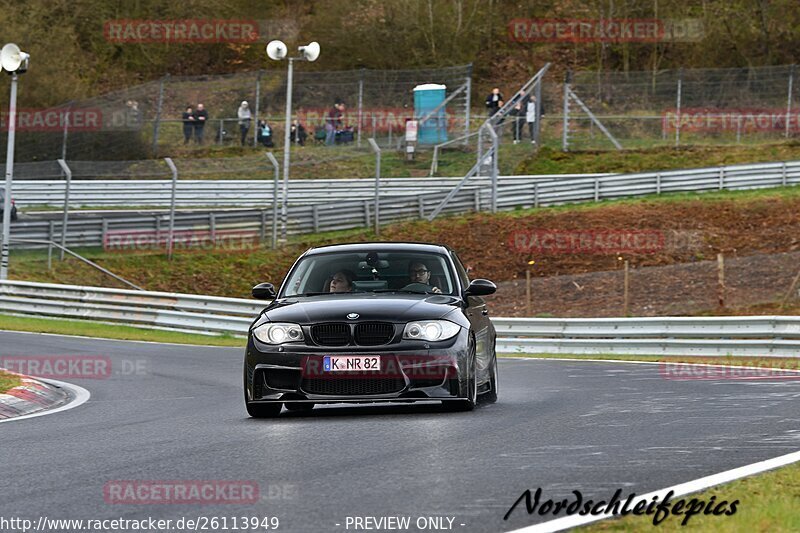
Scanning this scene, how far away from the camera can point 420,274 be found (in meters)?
12.9

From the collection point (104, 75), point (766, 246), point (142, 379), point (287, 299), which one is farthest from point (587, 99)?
point (287, 299)

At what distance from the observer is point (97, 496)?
769 centimetres

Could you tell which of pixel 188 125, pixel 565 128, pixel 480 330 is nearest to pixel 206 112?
pixel 188 125

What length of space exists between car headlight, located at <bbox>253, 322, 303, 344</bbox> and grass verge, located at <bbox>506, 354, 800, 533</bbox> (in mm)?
4535

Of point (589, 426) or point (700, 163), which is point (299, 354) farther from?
point (700, 163)

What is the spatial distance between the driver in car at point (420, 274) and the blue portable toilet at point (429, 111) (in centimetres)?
3083

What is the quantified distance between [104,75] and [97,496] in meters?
53.7

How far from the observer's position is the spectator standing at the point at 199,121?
1805 inches

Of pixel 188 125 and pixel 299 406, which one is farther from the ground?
pixel 188 125

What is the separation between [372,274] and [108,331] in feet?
57.7

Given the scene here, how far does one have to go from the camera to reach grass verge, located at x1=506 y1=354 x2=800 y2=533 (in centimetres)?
641
